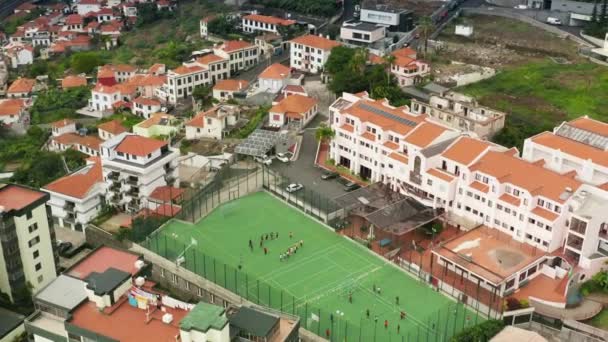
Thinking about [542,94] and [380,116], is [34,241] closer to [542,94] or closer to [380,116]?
[380,116]

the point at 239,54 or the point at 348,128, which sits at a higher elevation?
the point at 348,128

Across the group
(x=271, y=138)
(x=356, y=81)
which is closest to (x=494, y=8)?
(x=356, y=81)

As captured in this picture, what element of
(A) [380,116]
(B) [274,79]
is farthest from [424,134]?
(B) [274,79]

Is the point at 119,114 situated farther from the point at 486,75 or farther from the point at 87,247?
the point at 486,75

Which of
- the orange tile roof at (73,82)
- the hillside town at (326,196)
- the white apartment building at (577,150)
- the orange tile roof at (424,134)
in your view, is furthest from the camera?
the orange tile roof at (73,82)

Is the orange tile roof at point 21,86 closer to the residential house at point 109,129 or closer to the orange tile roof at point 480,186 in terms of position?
the residential house at point 109,129

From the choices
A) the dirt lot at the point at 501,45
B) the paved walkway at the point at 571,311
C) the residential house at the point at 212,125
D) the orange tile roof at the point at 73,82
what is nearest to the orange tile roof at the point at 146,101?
the residential house at the point at 212,125
